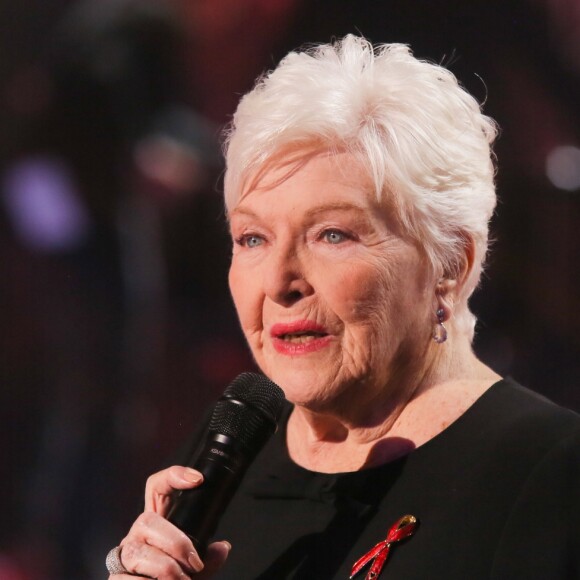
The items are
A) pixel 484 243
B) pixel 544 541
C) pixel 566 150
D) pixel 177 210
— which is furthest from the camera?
pixel 177 210

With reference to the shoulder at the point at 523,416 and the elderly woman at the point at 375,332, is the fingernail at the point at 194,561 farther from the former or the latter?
the shoulder at the point at 523,416

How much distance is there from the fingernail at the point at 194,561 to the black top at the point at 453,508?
11.2 inches

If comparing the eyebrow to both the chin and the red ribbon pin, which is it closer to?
the chin

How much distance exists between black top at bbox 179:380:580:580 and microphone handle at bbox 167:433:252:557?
0.84 feet

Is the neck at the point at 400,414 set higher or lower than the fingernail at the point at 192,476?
higher

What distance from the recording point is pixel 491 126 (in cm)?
165

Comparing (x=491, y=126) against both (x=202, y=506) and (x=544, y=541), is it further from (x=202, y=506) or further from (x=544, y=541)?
(x=202, y=506)

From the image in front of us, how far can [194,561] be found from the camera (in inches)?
47.6

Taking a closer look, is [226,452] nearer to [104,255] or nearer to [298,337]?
[298,337]

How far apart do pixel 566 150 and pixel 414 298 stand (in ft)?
1.88

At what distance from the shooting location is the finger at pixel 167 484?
1263 millimetres

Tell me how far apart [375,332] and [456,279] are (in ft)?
0.76

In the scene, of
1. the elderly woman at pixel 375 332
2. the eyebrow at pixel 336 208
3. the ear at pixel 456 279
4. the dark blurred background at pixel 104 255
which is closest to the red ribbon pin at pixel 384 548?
the elderly woman at pixel 375 332

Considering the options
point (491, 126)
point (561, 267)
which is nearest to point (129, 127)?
point (491, 126)
